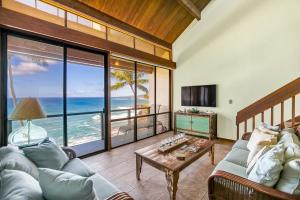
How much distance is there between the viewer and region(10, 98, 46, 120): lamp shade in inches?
80.0

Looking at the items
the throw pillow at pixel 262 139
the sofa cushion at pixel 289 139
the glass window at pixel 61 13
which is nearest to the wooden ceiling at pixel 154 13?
the glass window at pixel 61 13

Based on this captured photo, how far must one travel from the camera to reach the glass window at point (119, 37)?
384cm

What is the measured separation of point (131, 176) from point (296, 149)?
90.1 inches

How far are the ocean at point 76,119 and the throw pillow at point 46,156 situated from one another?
111 cm

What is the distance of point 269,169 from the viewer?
4.44ft

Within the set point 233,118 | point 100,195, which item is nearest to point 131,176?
point 100,195

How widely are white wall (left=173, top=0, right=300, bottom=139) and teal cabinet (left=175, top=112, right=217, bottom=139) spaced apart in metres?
0.30

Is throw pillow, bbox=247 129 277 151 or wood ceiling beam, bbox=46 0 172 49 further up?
wood ceiling beam, bbox=46 0 172 49

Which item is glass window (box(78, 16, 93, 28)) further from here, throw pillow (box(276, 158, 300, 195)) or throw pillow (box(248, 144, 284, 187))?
throw pillow (box(276, 158, 300, 195))

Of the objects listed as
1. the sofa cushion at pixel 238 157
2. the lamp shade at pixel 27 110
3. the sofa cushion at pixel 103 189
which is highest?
the lamp shade at pixel 27 110

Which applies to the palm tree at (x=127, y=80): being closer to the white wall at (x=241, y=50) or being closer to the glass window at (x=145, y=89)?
the glass window at (x=145, y=89)

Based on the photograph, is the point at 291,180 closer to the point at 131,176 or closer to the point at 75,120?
the point at 131,176

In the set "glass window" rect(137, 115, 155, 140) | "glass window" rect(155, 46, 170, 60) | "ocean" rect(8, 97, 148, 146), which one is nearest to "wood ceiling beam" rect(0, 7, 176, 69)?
"ocean" rect(8, 97, 148, 146)

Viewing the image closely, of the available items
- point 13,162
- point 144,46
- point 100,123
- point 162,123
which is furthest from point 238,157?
point 144,46
